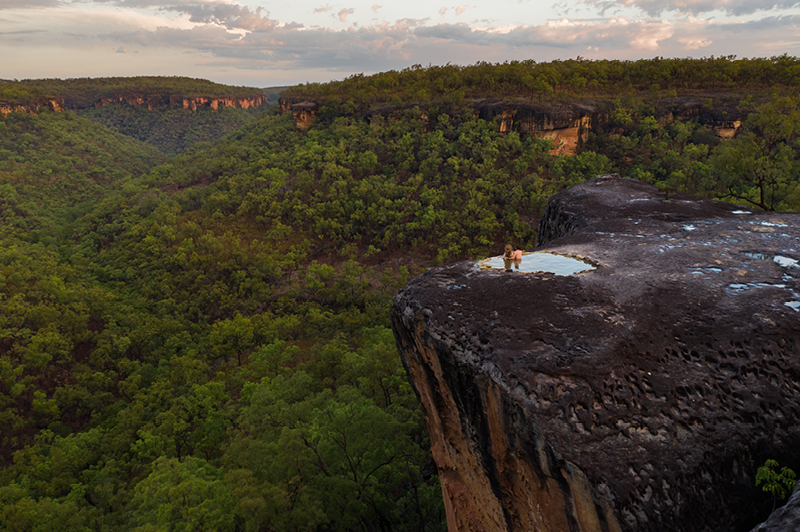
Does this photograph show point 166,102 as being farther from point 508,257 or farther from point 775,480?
point 775,480

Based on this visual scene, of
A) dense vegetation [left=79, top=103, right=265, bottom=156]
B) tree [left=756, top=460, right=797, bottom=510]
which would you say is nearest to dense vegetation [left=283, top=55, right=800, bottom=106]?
tree [left=756, top=460, right=797, bottom=510]

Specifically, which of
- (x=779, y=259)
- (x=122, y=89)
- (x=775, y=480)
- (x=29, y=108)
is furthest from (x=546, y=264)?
(x=122, y=89)

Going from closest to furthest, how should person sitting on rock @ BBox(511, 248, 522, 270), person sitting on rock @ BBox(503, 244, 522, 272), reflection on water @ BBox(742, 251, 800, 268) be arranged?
reflection on water @ BBox(742, 251, 800, 268)
person sitting on rock @ BBox(503, 244, 522, 272)
person sitting on rock @ BBox(511, 248, 522, 270)

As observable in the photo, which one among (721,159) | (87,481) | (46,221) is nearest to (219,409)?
(87,481)

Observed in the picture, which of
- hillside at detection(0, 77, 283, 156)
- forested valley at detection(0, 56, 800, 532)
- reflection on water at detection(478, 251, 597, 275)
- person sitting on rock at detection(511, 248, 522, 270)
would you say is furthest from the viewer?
hillside at detection(0, 77, 283, 156)

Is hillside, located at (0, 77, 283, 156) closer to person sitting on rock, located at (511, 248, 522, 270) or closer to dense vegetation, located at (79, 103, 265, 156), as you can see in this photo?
dense vegetation, located at (79, 103, 265, 156)

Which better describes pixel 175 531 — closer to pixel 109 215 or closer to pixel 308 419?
pixel 308 419

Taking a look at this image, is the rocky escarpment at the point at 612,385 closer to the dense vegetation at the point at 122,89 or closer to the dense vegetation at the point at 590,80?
the dense vegetation at the point at 590,80
